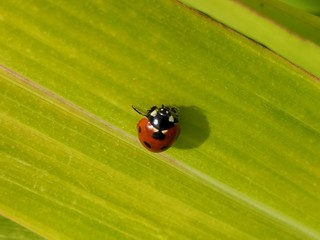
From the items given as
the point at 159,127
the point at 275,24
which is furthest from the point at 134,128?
the point at 275,24

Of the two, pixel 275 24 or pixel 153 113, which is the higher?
pixel 275 24

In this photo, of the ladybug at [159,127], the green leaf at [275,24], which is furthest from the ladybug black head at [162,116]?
the green leaf at [275,24]

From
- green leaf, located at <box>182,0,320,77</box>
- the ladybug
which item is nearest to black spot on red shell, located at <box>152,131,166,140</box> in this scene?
the ladybug

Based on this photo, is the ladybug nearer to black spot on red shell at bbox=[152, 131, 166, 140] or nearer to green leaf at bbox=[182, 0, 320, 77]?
black spot on red shell at bbox=[152, 131, 166, 140]

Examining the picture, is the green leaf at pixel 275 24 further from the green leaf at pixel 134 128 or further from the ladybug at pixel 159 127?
the ladybug at pixel 159 127

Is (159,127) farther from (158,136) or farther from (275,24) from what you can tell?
(275,24)

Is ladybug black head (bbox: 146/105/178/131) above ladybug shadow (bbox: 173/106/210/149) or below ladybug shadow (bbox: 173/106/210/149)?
below

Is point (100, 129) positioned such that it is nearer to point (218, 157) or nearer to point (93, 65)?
point (93, 65)
